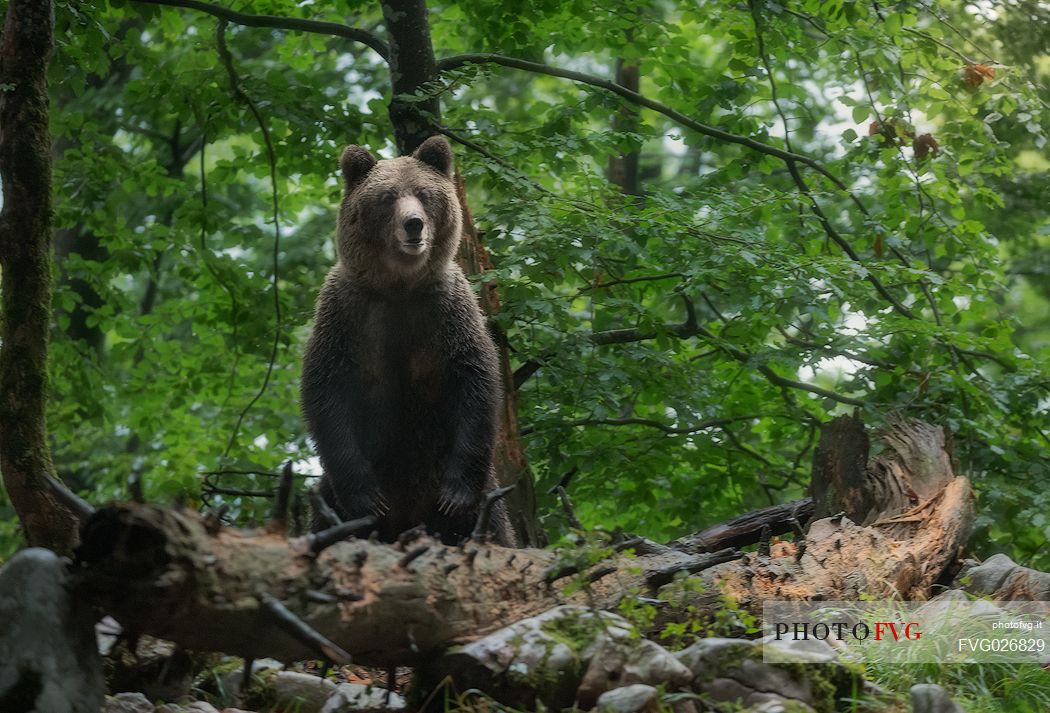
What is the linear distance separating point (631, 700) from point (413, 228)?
3.33 meters

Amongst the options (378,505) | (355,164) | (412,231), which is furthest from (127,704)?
(355,164)

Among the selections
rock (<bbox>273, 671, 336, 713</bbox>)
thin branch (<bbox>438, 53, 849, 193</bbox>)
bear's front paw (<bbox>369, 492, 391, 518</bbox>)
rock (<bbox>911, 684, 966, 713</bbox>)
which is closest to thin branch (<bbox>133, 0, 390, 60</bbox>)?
thin branch (<bbox>438, 53, 849, 193</bbox>)

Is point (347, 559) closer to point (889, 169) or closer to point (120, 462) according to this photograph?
point (889, 169)

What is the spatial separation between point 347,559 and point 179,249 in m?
7.39

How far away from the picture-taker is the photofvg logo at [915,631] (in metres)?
4.87

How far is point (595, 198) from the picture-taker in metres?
8.49

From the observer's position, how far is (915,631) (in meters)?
5.13

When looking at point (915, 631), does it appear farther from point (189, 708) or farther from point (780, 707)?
point (189, 708)

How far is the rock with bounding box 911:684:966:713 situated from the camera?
4.10 meters

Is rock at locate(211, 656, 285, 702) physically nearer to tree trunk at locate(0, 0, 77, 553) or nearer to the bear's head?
tree trunk at locate(0, 0, 77, 553)

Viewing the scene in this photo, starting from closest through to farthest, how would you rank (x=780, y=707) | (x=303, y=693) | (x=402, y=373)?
(x=780, y=707) < (x=303, y=693) < (x=402, y=373)

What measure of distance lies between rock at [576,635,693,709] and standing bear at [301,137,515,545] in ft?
7.33

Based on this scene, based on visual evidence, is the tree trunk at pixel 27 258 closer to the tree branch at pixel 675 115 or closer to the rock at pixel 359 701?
the rock at pixel 359 701

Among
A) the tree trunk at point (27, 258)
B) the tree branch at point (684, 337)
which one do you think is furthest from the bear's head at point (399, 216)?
the tree trunk at point (27, 258)
